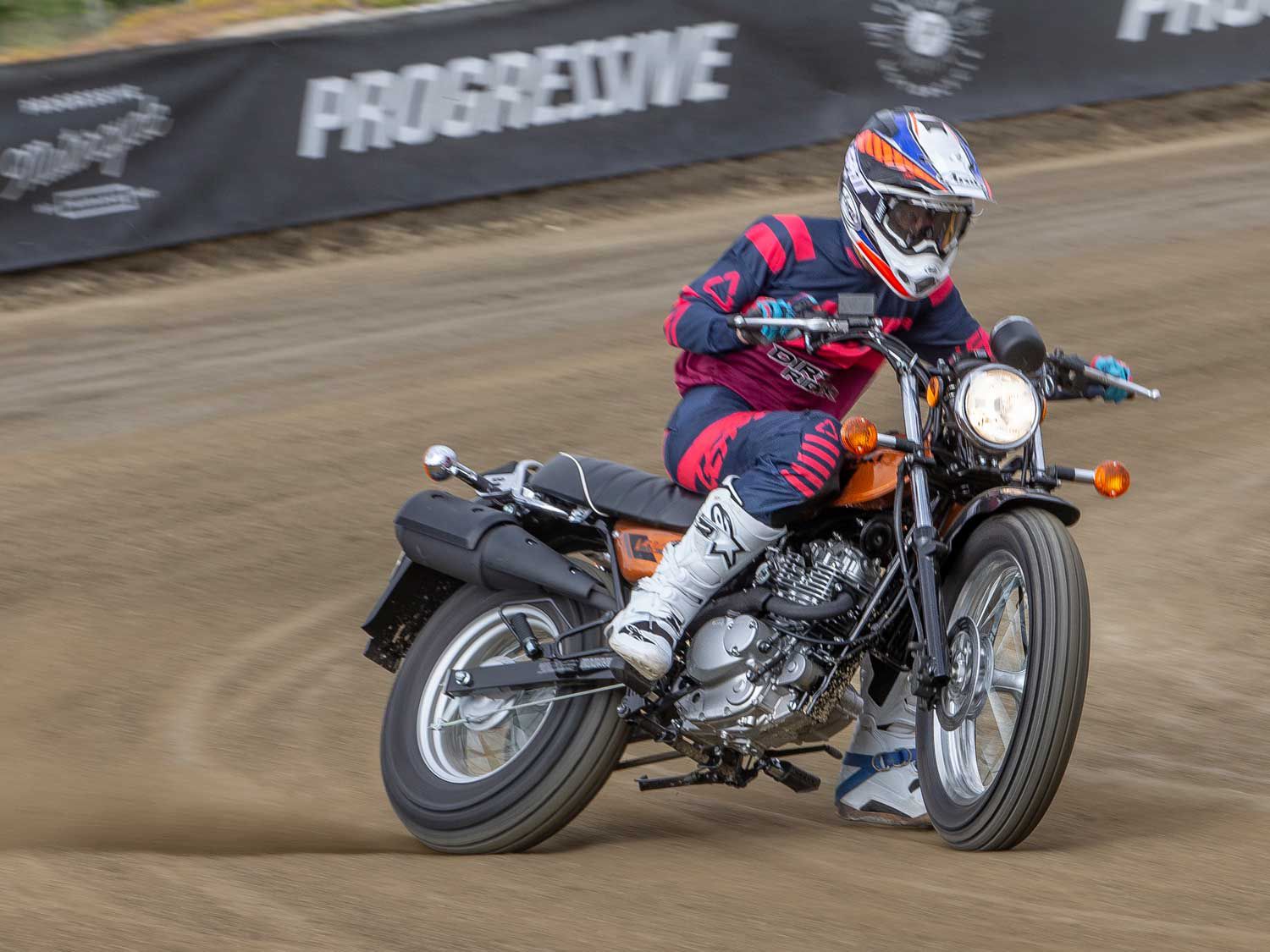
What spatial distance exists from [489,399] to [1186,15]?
9002 millimetres

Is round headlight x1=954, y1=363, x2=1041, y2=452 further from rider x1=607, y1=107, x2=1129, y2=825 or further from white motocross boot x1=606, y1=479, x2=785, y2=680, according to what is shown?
white motocross boot x1=606, y1=479, x2=785, y2=680

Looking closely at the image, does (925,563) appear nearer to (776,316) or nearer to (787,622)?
(787,622)

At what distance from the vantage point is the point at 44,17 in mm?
15992

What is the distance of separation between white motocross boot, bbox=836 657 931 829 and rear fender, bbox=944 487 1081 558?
647mm

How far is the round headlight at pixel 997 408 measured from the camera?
13.5 ft

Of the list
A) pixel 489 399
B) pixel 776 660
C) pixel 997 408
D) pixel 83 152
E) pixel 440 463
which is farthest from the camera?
pixel 83 152

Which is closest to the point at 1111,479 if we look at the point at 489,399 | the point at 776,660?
the point at 776,660

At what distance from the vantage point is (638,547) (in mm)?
4961

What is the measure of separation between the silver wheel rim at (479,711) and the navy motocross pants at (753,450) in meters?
0.67

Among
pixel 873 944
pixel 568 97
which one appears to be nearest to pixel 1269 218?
pixel 568 97

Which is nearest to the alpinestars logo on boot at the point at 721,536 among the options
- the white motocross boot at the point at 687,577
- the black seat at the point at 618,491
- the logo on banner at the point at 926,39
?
the white motocross boot at the point at 687,577

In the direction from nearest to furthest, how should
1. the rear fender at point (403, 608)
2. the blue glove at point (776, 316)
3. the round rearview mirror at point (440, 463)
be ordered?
the blue glove at point (776, 316) < the round rearview mirror at point (440, 463) < the rear fender at point (403, 608)

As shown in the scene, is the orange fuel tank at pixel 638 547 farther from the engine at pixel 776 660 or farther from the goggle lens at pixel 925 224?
the goggle lens at pixel 925 224

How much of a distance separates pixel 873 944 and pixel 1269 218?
1056 centimetres
